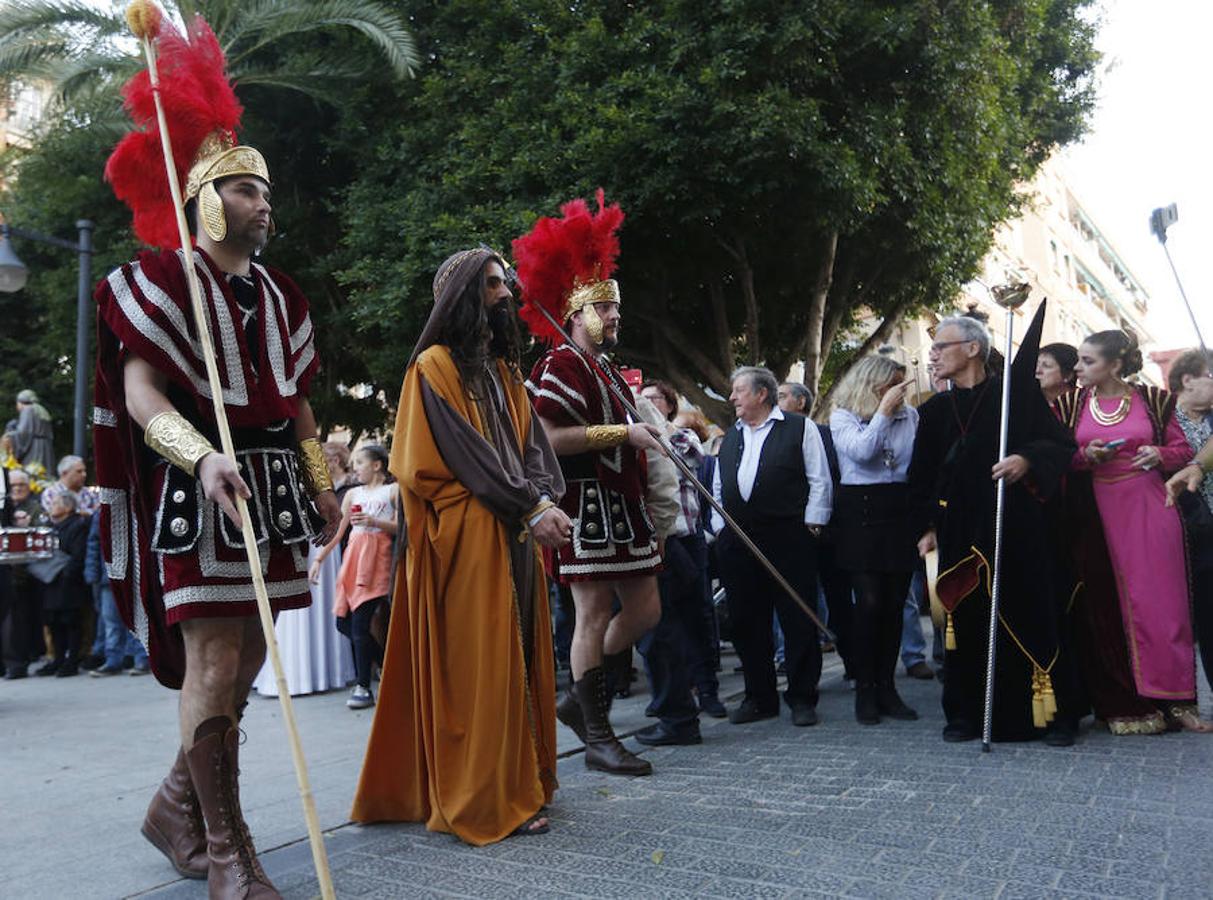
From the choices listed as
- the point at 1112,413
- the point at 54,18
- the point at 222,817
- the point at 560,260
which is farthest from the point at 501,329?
the point at 54,18

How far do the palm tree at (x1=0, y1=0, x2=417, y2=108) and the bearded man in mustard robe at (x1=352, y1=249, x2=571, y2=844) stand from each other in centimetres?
1182

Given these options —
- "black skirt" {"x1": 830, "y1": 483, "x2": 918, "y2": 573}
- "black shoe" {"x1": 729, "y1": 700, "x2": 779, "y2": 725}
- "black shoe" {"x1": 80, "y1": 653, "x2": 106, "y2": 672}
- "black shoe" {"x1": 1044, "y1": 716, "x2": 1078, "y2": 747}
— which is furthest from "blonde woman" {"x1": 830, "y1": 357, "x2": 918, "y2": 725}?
"black shoe" {"x1": 80, "y1": 653, "x2": 106, "y2": 672}

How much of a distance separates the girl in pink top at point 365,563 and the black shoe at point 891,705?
322cm

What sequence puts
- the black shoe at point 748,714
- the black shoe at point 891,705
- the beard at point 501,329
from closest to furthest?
the beard at point 501,329, the black shoe at point 891,705, the black shoe at point 748,714

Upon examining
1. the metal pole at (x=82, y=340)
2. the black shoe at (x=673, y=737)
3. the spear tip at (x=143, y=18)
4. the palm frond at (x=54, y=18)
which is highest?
the palm frond at (x=54, y=18)

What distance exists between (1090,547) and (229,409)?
430 centimetres

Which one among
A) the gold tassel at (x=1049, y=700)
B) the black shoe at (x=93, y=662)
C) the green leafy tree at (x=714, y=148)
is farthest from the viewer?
the green leafy tree at (x=714, y=148)

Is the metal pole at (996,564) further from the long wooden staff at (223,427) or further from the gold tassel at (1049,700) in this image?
the long wooden staff at (223,427)

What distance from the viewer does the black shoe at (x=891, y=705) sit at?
564 cm

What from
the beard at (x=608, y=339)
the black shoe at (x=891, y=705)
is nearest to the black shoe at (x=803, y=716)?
the black shoe at (x=891, y=705)

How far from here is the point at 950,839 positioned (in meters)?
3.37

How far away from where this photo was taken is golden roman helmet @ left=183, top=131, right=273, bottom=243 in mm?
3207

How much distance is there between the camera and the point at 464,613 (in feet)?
12.2

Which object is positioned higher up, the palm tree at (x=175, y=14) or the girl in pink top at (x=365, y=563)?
the palm tree at (x=175, y=14)
